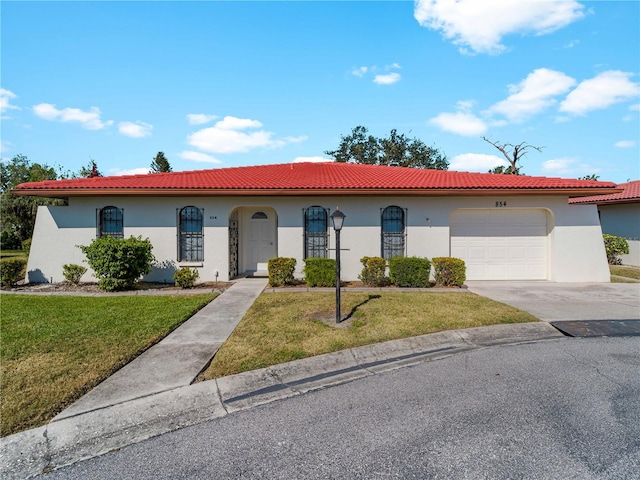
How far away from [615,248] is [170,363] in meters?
18.5

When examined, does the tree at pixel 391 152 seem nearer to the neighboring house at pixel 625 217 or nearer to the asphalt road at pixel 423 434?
the neighboring house at pixel 625 217

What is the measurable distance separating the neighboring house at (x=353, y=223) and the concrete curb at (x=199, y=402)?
573cm

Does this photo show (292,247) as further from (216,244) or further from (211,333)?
(211,333)

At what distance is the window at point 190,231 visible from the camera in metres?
10.9

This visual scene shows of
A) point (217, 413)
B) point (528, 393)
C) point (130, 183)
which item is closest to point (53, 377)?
point (217, 413)

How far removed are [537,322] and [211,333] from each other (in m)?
5.82

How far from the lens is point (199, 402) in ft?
11.6

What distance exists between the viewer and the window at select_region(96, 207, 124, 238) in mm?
10828

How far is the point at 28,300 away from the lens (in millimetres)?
8055

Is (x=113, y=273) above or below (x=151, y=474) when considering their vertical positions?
above

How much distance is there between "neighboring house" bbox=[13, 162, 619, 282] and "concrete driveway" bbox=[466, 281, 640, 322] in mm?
1022

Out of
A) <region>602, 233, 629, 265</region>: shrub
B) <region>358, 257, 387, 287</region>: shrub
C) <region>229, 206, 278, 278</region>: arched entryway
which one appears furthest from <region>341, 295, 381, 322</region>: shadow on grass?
<region>602, 233, 629, 265</region>: shrub

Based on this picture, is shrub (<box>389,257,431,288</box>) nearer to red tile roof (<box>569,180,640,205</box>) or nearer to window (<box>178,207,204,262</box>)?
window (<box>178,207,204,262</box>)

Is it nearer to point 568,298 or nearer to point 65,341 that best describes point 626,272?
point 568,298
